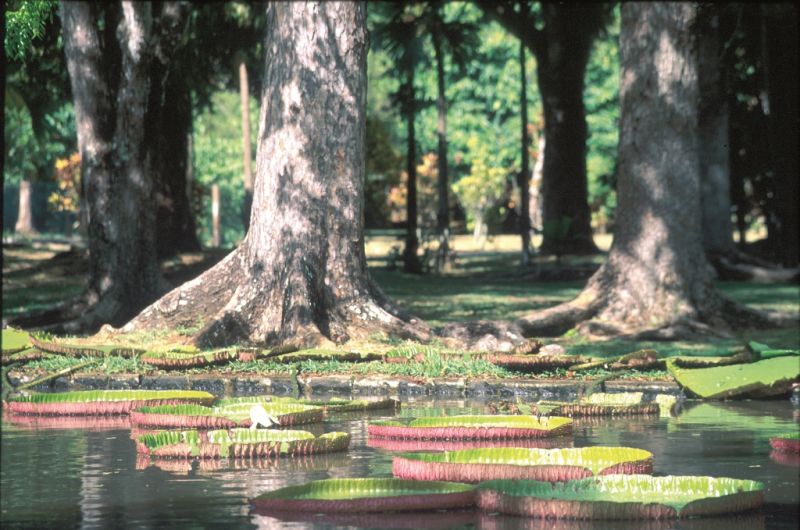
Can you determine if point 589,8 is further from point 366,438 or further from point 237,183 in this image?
point 237,183

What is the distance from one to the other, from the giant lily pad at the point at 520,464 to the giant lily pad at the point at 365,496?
1.46 ft

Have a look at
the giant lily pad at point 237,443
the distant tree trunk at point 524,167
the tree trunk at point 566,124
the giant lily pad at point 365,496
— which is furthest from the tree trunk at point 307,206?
the tree trunk at point 566,124

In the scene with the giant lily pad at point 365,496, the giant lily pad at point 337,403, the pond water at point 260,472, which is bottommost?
the pond water at point 260,472

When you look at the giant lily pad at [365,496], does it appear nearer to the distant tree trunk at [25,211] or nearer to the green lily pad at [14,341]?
the green lily pad at [14,341]

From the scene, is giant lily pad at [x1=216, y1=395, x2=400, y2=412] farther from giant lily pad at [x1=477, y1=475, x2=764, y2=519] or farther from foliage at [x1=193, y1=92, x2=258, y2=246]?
foliage at [x1=193, y1=92, x2=258, y2=246]

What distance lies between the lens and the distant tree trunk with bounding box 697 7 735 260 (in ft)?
94.5

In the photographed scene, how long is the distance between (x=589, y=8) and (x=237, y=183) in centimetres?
3565

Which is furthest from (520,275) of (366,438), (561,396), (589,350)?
(366,438)

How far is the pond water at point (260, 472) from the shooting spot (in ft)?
19.9

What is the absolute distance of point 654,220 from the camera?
16.9m

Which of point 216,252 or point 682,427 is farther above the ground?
point 216,252

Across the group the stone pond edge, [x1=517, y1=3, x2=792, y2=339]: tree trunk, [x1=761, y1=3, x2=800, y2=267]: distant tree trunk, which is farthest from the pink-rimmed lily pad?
[x1=761, y1=3, x2=800, y2=267]: distant tree trunk

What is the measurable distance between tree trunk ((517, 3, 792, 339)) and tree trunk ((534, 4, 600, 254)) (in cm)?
1789

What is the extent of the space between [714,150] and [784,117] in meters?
3.04
